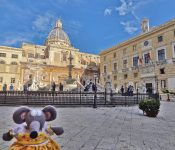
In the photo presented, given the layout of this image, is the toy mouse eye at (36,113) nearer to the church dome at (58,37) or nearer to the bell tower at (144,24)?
the bell tower at (144,24)

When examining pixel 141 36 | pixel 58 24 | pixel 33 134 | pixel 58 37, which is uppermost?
pixel 58 24

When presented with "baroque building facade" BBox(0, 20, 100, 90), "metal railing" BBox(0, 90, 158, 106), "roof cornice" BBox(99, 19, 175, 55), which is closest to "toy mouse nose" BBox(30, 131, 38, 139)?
"metal railing" BBox(0, 90, 158, 106)

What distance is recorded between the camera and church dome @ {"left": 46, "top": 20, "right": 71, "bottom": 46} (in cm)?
6070

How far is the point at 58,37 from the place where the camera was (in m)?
62.6

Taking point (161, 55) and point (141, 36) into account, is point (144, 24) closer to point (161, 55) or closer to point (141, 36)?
point (141, 36)

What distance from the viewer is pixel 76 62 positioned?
2202 inches

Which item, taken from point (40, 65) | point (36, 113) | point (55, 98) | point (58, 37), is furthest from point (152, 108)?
point (58, 37)

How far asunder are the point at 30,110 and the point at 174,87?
29384mm

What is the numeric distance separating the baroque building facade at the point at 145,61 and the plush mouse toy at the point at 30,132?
24804 mm

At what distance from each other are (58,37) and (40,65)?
19134 mm

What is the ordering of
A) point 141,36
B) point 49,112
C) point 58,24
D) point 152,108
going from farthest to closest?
1. point 58,24
2. point 141,36
3. point 152,108
4. point 49,112

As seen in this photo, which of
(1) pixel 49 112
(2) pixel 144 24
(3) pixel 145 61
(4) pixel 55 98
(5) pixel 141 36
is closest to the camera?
(1) pixel 49 112

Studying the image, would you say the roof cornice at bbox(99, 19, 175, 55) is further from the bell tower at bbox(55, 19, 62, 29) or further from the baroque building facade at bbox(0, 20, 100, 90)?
the bell tower at bbox(55, 19, 62, 29)

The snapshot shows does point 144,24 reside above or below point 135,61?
above
